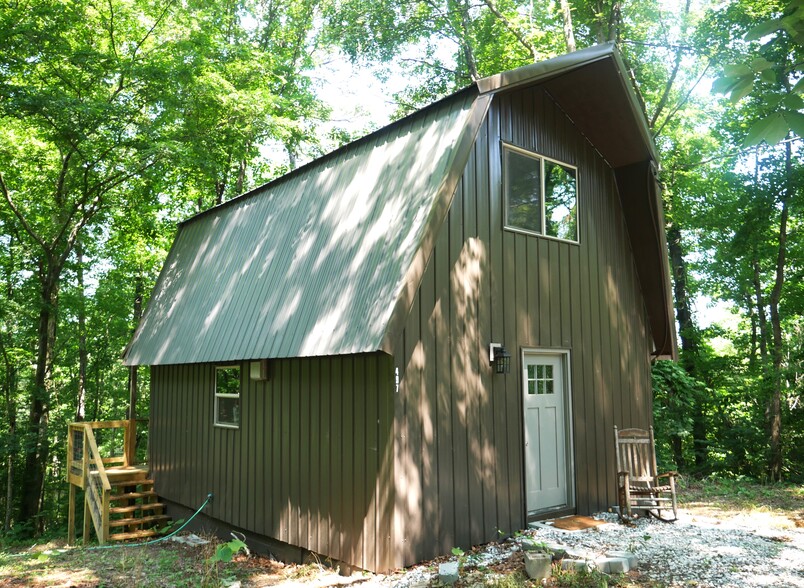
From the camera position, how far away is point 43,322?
1399 cm

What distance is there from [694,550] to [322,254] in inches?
191

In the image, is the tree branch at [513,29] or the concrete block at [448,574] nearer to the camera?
the concrete block at [448,574]

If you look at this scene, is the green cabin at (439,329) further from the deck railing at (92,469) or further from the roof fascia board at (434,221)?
the deck railing at (92,469)

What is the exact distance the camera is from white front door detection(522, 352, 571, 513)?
23.1ft

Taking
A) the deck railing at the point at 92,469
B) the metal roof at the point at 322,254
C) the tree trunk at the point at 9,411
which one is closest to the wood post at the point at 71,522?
the deck railing at the point at 92,469

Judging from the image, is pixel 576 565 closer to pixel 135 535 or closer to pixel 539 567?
pixel 539 567

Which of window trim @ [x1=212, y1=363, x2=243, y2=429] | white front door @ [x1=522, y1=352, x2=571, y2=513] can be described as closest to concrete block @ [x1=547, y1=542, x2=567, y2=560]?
white front door @ [x1=522, y1=352, x2=571, y2=513]

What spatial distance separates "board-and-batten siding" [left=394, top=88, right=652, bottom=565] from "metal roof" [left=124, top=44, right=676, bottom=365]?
1.19ft

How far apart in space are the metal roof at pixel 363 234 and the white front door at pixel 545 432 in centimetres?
219

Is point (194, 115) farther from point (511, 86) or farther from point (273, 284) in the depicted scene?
point (511, 86)

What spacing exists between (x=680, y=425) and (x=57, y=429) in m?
14.0

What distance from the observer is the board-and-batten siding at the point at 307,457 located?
579 centimetres

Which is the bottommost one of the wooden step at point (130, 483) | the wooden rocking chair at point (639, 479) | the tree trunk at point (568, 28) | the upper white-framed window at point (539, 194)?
the wooden step at point (130, 483)

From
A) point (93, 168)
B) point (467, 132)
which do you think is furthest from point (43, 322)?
point (467, 132)
